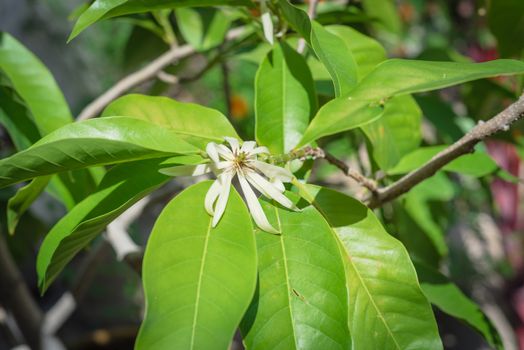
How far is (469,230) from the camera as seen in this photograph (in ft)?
7.73

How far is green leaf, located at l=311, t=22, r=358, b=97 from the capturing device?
44 cm

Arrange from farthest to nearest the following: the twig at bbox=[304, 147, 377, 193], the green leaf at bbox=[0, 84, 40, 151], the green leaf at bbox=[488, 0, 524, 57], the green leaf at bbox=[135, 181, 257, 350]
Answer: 1. the green leaf at bbox=[488, 0, 524, 57]
2. the green leaf at bbox=[0, 84, 40, 151]
3. the twig at bbox=[304, 147, 377, 193]
4. the green leaf at bbox=[135, 181, 257, 350]

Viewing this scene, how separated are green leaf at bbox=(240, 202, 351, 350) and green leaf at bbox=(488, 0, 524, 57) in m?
0.51

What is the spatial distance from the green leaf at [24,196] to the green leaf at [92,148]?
0.09m

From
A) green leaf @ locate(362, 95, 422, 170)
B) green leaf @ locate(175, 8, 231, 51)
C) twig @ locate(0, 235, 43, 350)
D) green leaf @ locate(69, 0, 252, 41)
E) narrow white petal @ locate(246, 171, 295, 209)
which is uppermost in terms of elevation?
green leaf @ locate(69, 0, 252, 41)

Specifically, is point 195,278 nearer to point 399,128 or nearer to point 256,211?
point 256,211

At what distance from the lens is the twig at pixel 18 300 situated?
933 millimetres

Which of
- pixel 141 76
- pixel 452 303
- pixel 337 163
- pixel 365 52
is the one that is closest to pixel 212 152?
pixel 337 163

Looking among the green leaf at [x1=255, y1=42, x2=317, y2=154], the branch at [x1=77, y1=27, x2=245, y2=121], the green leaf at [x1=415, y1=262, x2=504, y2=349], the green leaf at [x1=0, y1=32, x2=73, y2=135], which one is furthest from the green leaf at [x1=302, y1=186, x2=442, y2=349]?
the branch at [x1=77, y1=27, x2=245, y2=121]

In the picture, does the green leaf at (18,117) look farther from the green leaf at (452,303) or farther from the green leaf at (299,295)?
the green leaf at (452,303)

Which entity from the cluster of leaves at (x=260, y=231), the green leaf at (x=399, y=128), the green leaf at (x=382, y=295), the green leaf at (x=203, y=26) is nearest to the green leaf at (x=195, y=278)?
the cluster of leaves at (x=260, y=231)

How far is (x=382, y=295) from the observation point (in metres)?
0.46

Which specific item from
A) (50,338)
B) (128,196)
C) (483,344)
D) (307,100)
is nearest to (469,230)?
(483,344)

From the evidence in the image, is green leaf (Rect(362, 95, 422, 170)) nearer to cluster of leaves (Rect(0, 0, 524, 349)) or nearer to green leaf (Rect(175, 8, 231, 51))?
cluster of leaves (Rect(0, 0, 524, 349))
